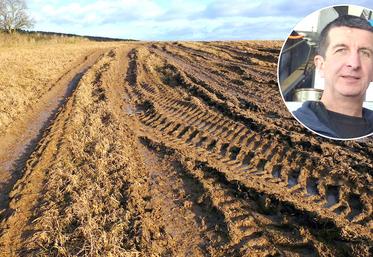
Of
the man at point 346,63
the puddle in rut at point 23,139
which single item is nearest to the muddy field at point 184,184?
the puddle in rut at point 23,139

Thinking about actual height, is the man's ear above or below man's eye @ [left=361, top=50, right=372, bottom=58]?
below

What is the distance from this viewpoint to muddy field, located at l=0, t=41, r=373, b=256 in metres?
5.02

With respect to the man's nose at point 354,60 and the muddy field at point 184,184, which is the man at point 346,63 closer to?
the man's nose at point 354,60

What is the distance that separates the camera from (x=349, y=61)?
2547 millimetres

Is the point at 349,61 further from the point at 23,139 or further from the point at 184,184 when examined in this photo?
the point at 23,139

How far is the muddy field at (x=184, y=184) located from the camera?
502cm

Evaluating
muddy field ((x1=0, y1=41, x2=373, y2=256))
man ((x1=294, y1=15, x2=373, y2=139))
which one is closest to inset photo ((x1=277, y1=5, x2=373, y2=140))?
man ((x1=294, y1=15, x2=373, y2=139))

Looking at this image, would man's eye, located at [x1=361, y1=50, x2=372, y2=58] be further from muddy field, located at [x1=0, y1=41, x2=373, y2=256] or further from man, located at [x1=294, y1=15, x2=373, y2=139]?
muddy field, located at [x1=0, y1=41, x2=373, y2=256]

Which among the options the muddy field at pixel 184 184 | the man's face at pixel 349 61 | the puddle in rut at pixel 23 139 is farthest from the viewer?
the puddle in rut at pixel 23 139

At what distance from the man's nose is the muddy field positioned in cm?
278

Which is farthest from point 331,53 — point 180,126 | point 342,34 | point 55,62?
point 55,62

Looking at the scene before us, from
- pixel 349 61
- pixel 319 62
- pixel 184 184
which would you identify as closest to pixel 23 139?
pixel 184 184

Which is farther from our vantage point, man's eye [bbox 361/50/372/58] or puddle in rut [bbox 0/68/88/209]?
puddle in rut [bbox 0/68/88/209]

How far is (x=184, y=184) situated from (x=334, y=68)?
4263 mm
